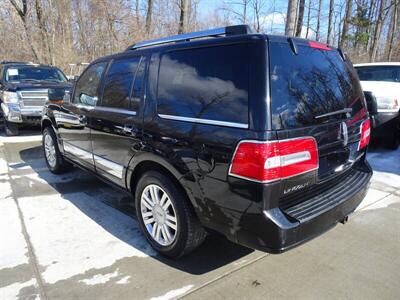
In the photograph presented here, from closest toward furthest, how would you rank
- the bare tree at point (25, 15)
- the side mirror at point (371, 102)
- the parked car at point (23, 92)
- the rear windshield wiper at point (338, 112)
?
the rear windshield wiper at point (338, 112), the side mirror at point (371, 102), the parked car at point (23, 92), the bare tree at point (25, 15)

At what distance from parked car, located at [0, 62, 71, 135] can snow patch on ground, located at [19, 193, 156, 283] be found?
153 inches

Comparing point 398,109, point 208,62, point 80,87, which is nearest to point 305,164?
point 208,62

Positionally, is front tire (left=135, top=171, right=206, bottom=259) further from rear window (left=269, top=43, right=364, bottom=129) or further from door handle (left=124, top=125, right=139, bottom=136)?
rear window (left=269, top=43, right=364, bottom=129)

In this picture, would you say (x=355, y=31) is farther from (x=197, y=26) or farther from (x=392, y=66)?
(x=392, y=66)

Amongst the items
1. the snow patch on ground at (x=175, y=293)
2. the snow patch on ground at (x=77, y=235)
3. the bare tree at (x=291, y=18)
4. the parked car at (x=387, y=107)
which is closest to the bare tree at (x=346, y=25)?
the bare tree at (x=291, y=18)

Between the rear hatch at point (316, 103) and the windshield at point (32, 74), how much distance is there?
8.22m

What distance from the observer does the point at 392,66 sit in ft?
24.1

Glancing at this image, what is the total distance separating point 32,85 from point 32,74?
47.0 inches

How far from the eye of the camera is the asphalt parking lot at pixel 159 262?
2.51 metres

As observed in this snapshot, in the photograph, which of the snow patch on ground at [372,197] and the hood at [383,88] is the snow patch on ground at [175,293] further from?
the hood at [383,88]

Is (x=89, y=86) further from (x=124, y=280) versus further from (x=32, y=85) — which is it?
(x=32, y=85)

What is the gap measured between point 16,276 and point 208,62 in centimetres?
233

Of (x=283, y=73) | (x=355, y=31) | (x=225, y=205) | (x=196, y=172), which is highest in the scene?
(x=355, y=31)

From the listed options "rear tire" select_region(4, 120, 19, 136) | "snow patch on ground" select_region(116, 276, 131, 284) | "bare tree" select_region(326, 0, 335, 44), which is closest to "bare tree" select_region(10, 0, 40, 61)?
"rear tire" select_region(4, 120, 19, 136)
